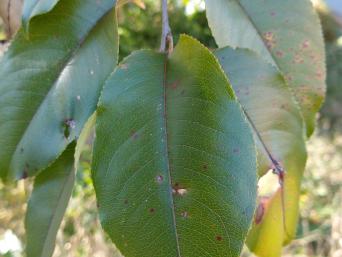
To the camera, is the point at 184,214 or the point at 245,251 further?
the point at 245,251

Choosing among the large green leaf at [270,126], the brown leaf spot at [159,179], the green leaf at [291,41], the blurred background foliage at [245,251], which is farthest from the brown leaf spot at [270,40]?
the blurred background foliage at [245,251]

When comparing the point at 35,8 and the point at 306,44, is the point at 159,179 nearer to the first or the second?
the point at 35,8

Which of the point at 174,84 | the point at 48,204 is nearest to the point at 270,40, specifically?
the point at 174,84

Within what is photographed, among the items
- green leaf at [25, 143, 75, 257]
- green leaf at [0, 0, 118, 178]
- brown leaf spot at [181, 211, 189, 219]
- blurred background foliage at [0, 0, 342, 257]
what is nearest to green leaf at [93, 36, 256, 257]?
brown leaf spot at [181, 211, 189, 219]

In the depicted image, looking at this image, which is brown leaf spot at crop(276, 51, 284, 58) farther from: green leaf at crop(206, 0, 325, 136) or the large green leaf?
the large green leaf

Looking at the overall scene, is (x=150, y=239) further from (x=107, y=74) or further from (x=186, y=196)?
(x=107, y=74)

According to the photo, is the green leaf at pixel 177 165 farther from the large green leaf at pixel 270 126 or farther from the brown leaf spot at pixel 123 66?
the large green leaf at pixel 270 126
